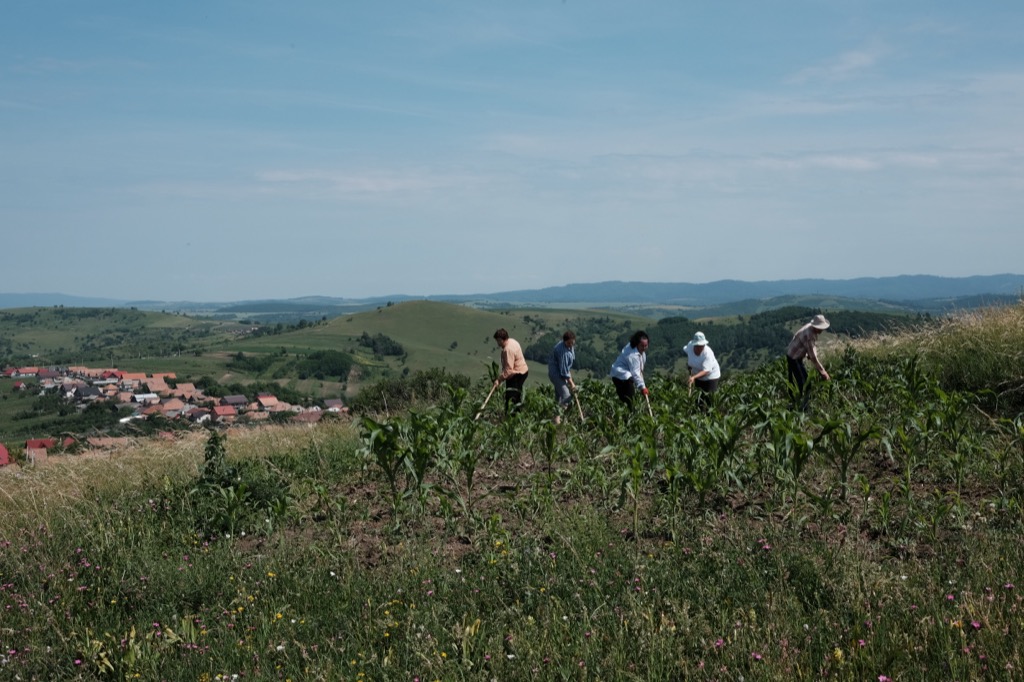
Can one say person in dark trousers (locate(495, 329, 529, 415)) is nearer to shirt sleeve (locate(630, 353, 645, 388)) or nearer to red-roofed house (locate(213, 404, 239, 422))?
shirt sleeve (locate(630, 353, 645, 388))

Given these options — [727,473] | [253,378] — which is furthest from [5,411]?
[727,473]

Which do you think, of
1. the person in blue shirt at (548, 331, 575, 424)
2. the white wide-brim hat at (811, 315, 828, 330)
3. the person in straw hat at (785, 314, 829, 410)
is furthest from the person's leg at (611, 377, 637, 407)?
the white wide-brim hat at (811, 315, 828, 330)

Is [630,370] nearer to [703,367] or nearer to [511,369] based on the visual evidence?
[703,367]

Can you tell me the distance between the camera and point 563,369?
1303 centimetres

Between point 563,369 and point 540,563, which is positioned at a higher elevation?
point 563,369

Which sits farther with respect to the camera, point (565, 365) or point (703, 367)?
point (565, 365)

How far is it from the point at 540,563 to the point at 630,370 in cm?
719

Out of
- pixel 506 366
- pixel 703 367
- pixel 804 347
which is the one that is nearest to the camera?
pixel 804 347

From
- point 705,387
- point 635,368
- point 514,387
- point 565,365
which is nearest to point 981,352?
point 705,387

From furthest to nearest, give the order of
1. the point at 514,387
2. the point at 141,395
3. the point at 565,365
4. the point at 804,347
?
1. the point at 141,395
2. the point at 514,387
3. the point at 565,365
4. the point at 804,347

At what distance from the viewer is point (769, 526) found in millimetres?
5727

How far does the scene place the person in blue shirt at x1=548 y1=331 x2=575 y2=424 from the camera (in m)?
13.0

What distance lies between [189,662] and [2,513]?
16.1 feet

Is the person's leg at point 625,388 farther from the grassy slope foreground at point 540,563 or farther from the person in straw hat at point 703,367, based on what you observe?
the grassy slope foreground at point 540,563
